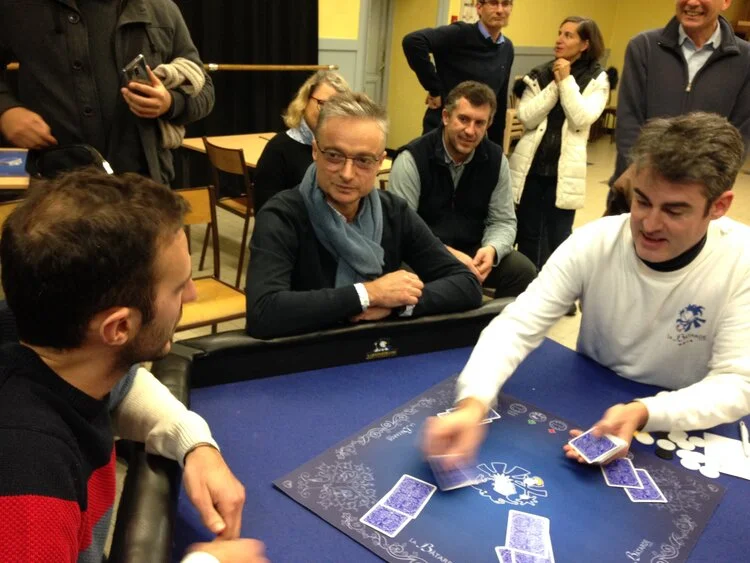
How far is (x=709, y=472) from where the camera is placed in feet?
4.10

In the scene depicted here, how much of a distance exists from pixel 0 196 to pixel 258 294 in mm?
790

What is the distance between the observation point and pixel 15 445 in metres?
0.77

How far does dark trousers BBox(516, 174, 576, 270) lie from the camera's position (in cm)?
367

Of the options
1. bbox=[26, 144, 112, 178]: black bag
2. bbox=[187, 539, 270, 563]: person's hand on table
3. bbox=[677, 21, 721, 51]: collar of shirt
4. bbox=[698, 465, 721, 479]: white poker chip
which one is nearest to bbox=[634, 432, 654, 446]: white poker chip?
bbox=[698, 465, 721, 479]: white poker chip

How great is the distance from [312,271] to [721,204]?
41.8 inches

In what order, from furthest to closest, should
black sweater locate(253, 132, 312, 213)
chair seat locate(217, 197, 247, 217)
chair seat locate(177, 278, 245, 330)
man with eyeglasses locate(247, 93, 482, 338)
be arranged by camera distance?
chair seat locate(217, 197, 247, 217), black sweater locate(253, 132, 312, 213), chair seat locate(177, 278, 245, 330), man with eyeglasses locate(247, 93, 482, 338)

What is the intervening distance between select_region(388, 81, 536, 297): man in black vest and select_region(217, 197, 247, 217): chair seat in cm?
138

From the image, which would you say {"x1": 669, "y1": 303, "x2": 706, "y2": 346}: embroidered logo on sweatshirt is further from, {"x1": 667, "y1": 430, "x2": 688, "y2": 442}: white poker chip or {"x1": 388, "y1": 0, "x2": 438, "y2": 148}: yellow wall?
{"x1": 388, "y1": 0, "x2": 438, "y2": 148}: yellow wall

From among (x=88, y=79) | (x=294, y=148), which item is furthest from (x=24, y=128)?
(x=294, y=148)

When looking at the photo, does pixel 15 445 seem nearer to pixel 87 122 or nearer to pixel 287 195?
pixel 287 195

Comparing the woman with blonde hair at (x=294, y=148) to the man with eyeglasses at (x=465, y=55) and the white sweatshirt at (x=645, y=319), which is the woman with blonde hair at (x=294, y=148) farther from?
the white sweatshirt at (x=645, y=319)

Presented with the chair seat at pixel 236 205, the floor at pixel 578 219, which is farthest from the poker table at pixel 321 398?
the chair seat at pixel 236 205

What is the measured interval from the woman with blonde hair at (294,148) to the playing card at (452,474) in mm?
1919

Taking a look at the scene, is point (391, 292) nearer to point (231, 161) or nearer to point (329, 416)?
point (329, 416)
